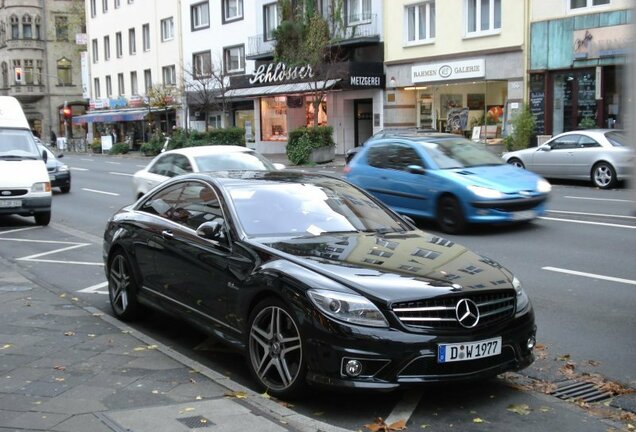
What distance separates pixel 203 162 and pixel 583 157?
11.5 m

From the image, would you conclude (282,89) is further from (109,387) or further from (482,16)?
(109,387)

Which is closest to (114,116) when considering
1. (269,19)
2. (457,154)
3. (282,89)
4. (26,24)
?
(269,19)

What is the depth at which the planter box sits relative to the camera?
32547 mm

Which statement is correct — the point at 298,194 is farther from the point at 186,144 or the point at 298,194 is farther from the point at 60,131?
the point at 60,131

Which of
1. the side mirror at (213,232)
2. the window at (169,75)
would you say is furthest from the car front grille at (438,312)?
the window at (169,75)

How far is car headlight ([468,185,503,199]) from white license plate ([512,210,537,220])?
1.45 ft

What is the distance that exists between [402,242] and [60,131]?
78580 millimetres

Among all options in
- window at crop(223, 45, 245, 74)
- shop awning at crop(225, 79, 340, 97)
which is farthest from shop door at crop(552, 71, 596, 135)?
window at crop(223, 45, 245, 74)

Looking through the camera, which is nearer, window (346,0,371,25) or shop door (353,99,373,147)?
window (346,0,371,25)

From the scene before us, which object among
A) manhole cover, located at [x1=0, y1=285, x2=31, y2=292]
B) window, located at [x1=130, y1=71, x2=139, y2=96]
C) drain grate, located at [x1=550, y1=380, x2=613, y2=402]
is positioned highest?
window, located at [x1=130, y1=71, x2=139, y2=96]

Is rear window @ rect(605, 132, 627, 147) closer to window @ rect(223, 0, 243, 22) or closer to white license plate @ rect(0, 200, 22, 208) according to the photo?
white license plate @ rect(0, 200, 22, 208)

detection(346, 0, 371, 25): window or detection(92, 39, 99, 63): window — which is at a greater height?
detection(92, 39, 99, 63): window

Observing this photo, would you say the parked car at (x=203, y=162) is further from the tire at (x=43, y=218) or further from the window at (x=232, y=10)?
the window at (x=232, y=10)

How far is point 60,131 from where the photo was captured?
258 feet
